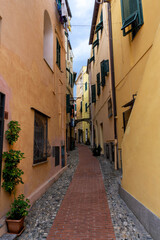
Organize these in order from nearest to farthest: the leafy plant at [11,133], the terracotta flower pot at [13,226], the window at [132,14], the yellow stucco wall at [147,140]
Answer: the yellow stucco wall at [147,140]
the terracotta flower pot at [13,226]
the leafy plant at [11,133]
the window at [132,14]

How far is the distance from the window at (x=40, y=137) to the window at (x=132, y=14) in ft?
12.5

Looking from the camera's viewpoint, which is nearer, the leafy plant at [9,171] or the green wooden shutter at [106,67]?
the leafy plant at [9,171]

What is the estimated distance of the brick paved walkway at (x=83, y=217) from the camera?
2898 millimetres

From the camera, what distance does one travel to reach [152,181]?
8.51 ft

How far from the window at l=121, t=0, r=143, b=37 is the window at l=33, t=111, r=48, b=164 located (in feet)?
12.5

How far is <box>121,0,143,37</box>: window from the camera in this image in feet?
16.5

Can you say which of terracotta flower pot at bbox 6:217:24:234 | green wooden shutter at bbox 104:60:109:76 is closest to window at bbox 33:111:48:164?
terracotta flower pot at bbox 6:217:24:234

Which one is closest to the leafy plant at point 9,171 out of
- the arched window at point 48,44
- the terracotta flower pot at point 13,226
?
the terracotta flower pot at point 13,226

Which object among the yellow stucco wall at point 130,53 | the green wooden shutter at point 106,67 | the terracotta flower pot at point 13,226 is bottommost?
the terracotta flower pot at point 13,226

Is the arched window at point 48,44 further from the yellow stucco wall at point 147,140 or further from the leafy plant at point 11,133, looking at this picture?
the yellow stucco wall at point 147,140

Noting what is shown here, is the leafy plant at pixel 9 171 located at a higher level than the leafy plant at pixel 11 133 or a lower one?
lower

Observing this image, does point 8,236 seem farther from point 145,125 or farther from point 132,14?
point 132,14

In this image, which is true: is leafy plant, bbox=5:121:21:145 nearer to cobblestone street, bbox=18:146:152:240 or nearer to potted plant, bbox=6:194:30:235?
potted plant, bbox=6:194:30:235

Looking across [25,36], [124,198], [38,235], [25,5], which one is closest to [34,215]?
[38,235]
